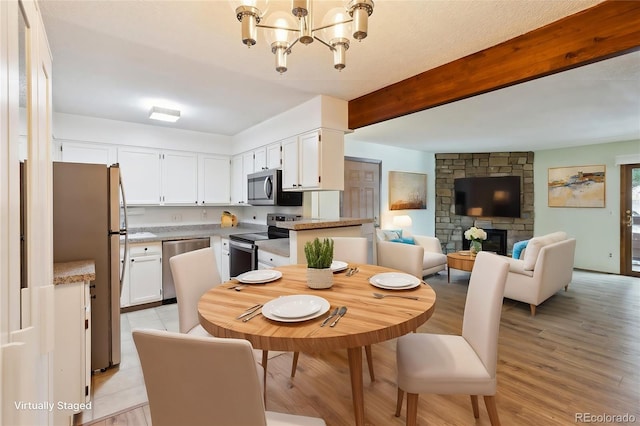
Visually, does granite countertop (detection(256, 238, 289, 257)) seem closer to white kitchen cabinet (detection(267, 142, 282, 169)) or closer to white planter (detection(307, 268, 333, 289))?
white kitchen cabinet (detection(267, 142, 282, 169))

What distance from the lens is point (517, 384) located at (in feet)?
6.98

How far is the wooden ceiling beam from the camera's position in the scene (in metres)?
1.63

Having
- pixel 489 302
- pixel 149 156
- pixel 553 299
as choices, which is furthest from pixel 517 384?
pixel 149 156

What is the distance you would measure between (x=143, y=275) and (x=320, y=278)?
2.87 metres

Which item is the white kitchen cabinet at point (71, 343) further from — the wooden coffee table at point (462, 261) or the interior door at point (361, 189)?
the wooden coffee table at point (462, 261)

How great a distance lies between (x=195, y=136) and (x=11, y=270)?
424 cm

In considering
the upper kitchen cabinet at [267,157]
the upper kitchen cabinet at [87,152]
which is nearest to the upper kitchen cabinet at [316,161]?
the upper kitchen cabinet at [267,157]

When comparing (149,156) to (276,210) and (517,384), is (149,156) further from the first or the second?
(517,384)

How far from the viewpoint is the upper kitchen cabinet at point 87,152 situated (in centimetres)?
362

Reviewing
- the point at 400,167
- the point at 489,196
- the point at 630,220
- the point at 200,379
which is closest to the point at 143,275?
the point at 200,379

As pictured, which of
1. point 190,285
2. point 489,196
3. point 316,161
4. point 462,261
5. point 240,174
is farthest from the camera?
point 489,196

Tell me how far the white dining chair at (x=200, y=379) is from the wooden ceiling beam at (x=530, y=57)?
2.34 metres

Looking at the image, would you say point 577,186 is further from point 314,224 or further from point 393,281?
point 393,281

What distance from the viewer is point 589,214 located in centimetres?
570
